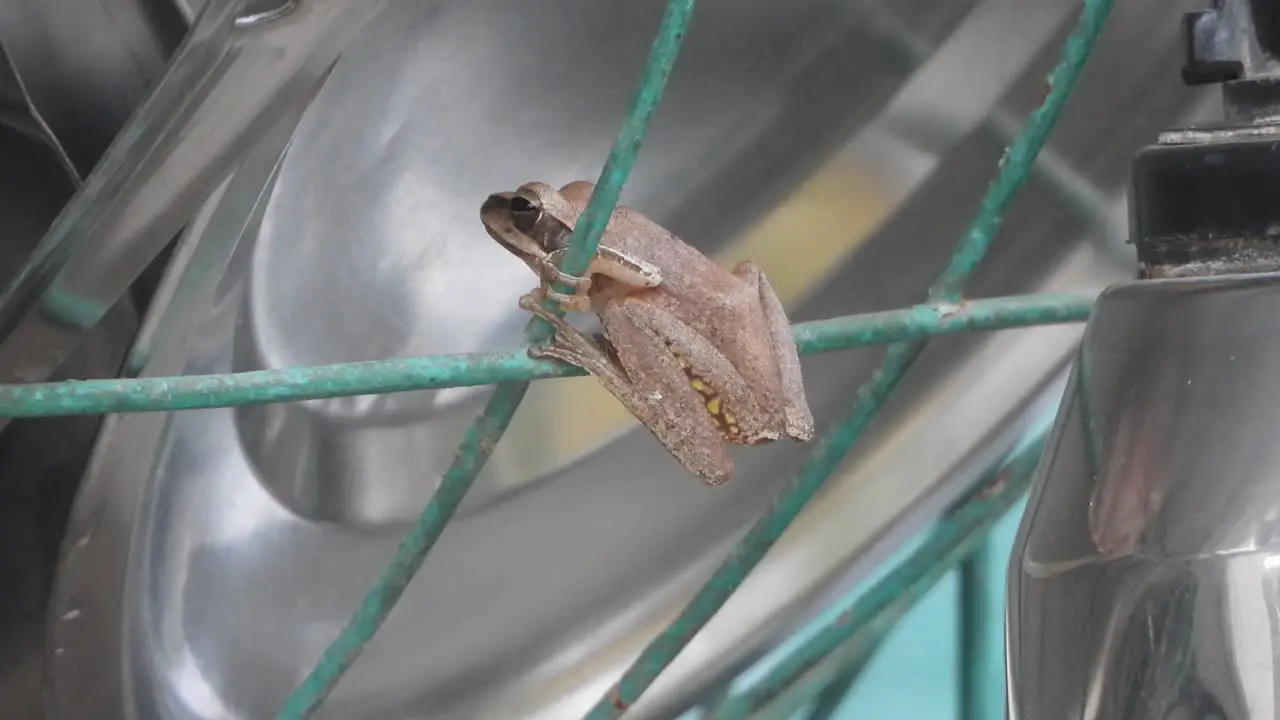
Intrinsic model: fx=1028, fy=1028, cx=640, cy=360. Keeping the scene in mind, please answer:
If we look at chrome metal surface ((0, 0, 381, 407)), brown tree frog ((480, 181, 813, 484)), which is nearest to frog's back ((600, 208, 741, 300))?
brown tree frog ((480, 181, 813, 484))

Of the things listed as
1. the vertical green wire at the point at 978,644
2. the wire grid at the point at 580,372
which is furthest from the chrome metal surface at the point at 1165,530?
the vertical green wire at the point at 978,644

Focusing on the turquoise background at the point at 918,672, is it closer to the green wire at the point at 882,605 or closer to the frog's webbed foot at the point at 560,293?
the green wire at the point at 882,605

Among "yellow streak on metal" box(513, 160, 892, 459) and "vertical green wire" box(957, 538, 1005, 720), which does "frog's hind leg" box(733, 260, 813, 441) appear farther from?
"vertical green wire" box(957, 538, 1005, 720)

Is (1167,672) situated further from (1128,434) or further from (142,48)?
(142,48)

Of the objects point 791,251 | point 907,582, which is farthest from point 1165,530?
point 791,251

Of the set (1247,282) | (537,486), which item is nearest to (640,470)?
(537,486)

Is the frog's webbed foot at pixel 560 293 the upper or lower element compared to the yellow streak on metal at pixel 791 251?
upper

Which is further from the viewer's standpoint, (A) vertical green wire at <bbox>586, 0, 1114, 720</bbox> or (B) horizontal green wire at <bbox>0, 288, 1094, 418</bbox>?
(A) vertical green wire at <bbox>586, 0, 1114, 720</bbox>
